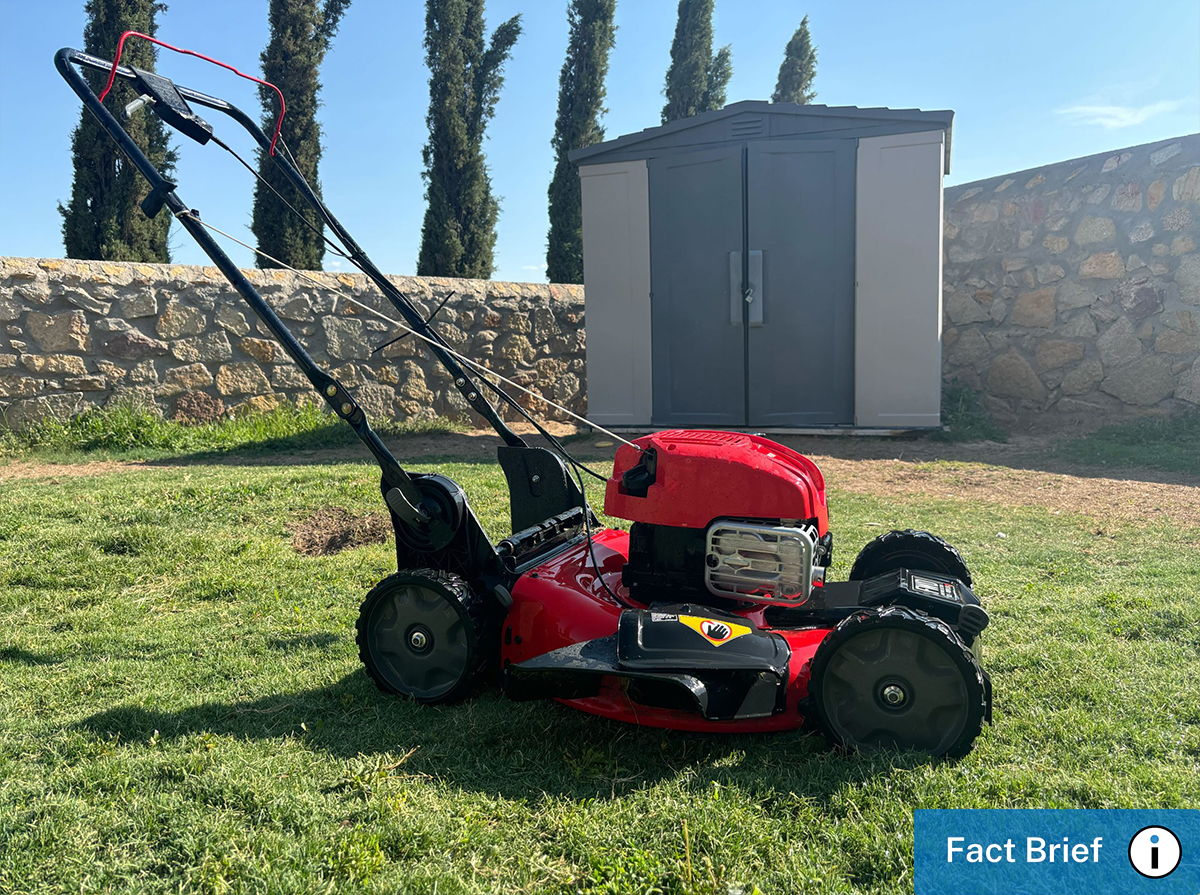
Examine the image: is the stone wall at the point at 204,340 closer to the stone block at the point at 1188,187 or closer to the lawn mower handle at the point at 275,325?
the lawn mower handle at the point at 275,325

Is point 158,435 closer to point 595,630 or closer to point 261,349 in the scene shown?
point 261,349

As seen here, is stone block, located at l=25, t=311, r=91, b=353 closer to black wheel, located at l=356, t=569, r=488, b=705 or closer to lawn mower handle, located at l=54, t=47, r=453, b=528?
lawn mower handle, located at l=54, t=47, r=453, b=528

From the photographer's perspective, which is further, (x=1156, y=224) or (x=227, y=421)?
(x=1156, y=224)

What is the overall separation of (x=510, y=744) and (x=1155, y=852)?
5.20ft

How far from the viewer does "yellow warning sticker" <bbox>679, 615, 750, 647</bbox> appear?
8.04 feet

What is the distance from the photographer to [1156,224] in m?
9.37

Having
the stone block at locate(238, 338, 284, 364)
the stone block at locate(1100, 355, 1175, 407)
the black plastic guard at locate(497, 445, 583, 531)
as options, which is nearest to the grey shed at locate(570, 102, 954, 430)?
the stone block at locate(1100, 355, 1175, 407)

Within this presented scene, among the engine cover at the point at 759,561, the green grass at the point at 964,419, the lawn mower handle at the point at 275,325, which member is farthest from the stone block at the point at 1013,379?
the lawn mower handle at the point at 275,325

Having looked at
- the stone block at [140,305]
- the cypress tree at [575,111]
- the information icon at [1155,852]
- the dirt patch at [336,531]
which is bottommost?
the information icon at [1155,852]

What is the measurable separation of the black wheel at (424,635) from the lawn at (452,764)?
9 cm

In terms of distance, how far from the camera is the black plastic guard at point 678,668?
2.37 metres

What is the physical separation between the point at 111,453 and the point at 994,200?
958 centimetres

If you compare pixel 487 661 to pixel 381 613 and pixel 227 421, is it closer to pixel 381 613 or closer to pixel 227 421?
pixel 381 613

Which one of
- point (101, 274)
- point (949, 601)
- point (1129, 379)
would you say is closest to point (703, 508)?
point (949, 601)
